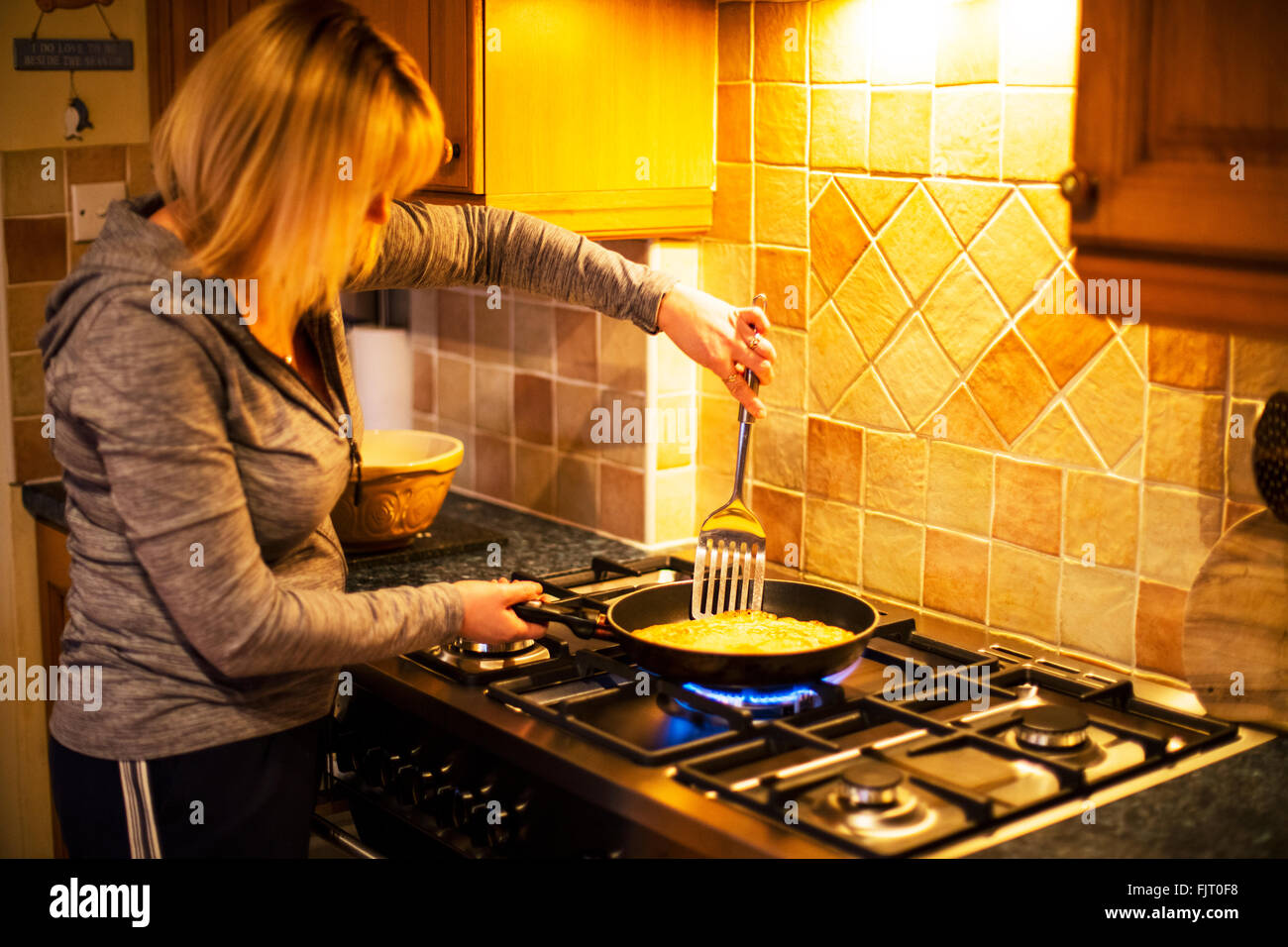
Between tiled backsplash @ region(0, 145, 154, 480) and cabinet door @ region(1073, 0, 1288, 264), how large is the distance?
1811 millimetres

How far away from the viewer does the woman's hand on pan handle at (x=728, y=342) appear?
164cm

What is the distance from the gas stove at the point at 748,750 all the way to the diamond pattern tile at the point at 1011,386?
28 centimetres

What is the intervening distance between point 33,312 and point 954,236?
156 centimetres

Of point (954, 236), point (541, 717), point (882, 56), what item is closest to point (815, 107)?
point (882, 56)

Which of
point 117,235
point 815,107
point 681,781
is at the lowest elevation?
point 681,781

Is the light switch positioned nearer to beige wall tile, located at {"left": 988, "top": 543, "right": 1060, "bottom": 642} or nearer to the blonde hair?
the blonde hair

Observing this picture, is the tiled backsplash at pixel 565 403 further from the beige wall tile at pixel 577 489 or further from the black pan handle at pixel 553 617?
the black pan handle at pixel 553 617

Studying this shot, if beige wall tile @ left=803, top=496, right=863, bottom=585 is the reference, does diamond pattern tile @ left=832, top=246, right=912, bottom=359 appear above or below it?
above

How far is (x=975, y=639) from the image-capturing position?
5.62 ft

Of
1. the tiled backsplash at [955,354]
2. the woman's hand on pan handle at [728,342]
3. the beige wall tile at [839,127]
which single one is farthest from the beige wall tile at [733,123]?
the woman's hand on pan handle at [728,342]

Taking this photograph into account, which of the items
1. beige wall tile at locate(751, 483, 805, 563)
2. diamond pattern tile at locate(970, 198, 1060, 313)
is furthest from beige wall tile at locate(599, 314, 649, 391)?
Result: diamond pattern tile at locate(970, 198, 1060, 313)

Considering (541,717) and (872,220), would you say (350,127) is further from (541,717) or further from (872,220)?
(872,220)

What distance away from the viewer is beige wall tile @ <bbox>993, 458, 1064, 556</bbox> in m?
1.69

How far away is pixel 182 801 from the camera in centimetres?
135
